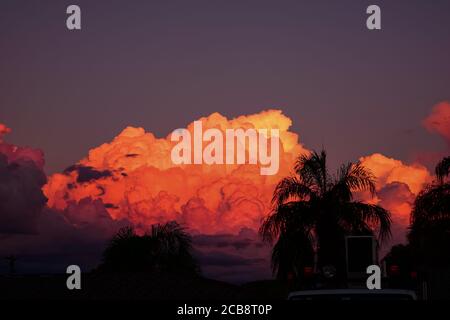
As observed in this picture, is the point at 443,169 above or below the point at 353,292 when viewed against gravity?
above

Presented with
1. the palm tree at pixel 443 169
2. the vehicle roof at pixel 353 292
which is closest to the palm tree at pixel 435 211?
the palm tree at pixel 443 169

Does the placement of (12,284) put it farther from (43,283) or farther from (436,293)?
(436,293)

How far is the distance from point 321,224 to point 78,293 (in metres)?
11.0

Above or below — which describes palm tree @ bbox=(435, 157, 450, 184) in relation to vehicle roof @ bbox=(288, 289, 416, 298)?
above

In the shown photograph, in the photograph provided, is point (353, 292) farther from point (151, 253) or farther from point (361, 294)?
point (151, 253)

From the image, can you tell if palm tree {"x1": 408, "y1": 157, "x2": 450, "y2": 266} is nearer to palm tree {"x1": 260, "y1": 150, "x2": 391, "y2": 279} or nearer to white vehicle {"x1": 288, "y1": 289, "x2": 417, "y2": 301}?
palm tree {"x1": 260, "y1": 150, "x2": 391, "y2": 279}

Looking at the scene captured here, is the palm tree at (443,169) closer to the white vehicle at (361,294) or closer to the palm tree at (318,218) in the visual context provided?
the palm tree at (318,218)

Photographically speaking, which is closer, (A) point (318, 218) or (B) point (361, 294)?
(B) point (361, 294)

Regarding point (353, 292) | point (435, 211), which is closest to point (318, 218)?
point (435, 211)

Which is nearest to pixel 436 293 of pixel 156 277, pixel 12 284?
pixel 156 277

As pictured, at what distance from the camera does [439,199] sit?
36.0 meters

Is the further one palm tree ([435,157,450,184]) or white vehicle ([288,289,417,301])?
palm tree ([435,157,450,184])

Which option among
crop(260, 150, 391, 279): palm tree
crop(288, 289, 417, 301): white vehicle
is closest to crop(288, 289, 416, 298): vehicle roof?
crop(288, 289, 417, 301): white vehicle

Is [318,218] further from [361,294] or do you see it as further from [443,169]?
[361,294]
